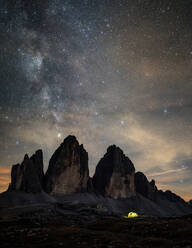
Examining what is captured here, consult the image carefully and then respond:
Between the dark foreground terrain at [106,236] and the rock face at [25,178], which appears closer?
the dark foreground terrain at [106,236]

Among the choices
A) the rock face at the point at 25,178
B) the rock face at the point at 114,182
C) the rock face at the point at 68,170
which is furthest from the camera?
the rock face at the point at 114,182

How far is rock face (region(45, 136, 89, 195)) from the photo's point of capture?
14912cm

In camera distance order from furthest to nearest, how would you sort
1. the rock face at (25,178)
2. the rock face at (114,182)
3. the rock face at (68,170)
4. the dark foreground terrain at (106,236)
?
the rock face at (114,182), the rock face at (68,170), the rock face at (25,178), the dark foreground terrain at (106,236)

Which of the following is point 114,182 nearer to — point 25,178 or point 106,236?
point 25,178

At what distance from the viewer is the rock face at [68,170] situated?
14912 centimetres

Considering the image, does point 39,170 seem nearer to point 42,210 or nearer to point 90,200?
point 90,200

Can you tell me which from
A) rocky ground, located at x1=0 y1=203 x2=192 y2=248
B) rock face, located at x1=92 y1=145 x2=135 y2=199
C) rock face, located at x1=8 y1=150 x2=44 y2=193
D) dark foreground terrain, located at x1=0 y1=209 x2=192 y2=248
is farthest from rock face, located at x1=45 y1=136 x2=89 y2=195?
dark foreground terrain, located at x1=0 y1=209 x2=192 y2=248

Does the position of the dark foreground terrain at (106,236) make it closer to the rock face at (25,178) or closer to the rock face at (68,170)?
the rock face at (25,178)

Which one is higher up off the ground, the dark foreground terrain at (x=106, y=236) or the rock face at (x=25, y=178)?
the rock face at (x=25, y=178)

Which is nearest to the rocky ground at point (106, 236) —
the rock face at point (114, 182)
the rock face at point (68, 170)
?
the rock face at point (68, 170)

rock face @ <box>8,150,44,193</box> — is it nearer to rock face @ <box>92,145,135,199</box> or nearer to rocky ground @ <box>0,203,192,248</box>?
rock face @ <box>92,145,135,199</box>

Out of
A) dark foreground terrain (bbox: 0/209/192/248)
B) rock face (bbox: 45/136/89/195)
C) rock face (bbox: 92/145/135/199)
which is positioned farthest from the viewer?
rock face (bbox: 92/145/135/199)

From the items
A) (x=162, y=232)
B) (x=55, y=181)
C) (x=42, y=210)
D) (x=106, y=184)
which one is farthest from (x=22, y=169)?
(x=162, y=232)

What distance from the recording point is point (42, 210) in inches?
3403
